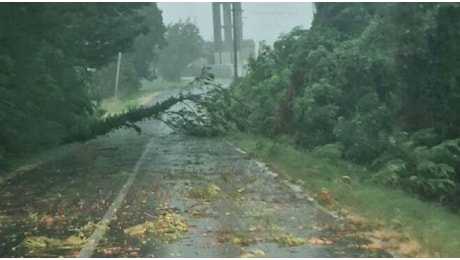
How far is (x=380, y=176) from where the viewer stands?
17.4 meters

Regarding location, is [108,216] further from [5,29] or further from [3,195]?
[5,29]

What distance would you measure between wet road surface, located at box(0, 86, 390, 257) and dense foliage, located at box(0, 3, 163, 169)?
1.51 meters

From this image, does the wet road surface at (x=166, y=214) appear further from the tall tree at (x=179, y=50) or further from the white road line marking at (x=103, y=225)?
the tall tree at (x=179, y=50)

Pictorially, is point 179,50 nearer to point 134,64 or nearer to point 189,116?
point 134,64

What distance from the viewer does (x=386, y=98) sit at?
23.8 m

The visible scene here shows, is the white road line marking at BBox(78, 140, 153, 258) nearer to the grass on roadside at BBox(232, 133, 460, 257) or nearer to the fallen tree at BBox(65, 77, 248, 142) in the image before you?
the grass on roadside at BBox(232, 133, 460, 257)

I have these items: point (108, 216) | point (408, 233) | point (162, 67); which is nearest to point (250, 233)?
point (408, 233)

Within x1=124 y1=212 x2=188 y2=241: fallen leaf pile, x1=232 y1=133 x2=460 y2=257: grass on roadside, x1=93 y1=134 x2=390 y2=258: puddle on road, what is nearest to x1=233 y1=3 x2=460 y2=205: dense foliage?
x1=232 y1=133 x2=460 y2=257: grass on roadside

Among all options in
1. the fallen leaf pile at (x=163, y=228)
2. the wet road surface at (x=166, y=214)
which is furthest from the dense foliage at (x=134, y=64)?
the fallen leaf pile at (x=163, y=228)

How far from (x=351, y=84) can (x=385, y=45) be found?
121 inches

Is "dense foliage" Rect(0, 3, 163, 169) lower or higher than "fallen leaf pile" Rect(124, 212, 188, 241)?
higher

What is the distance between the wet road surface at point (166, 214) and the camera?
9.39 m

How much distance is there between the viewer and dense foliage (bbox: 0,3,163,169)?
1798 cm

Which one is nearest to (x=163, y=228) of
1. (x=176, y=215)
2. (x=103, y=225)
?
(x=103, y=225)
